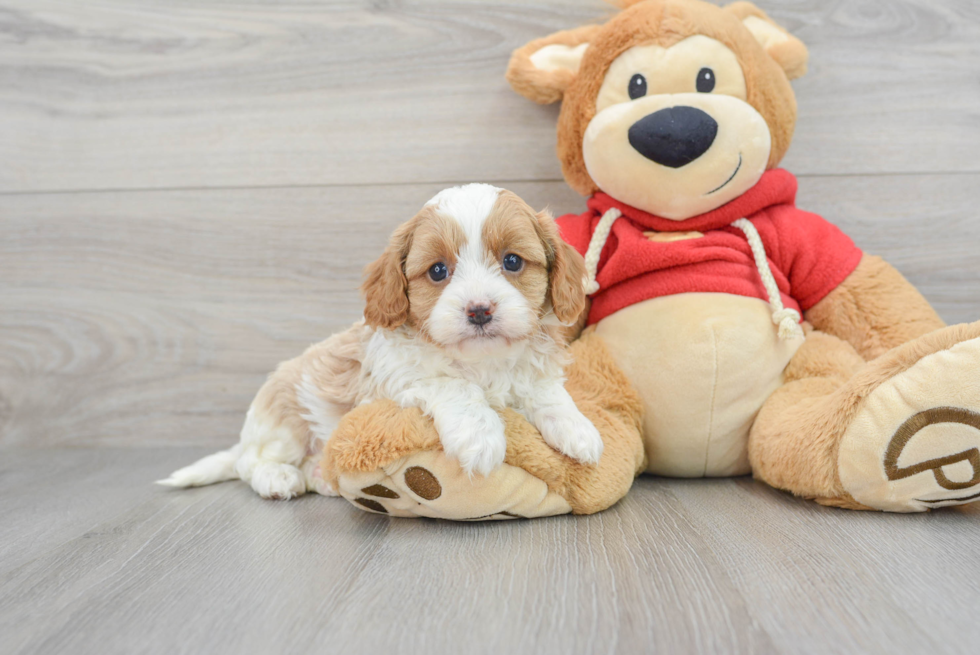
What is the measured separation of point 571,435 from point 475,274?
343 millimetres

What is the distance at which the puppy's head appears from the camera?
1.14 meters

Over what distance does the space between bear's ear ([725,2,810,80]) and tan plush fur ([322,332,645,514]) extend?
2.87ft

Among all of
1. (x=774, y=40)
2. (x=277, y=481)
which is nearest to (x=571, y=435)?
(x=277, y=481)

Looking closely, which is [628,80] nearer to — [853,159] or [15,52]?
[853,159]

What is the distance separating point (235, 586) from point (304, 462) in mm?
551

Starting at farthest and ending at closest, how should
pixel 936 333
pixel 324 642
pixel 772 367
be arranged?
pixel 772 367 → pixel 936 333 → pixel 324 642

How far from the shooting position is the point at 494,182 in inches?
74.0

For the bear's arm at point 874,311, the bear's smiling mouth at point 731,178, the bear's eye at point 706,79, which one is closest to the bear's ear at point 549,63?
the bear's eye at point 706,79

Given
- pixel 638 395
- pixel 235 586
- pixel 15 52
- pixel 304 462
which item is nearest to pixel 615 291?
pixel 638 395

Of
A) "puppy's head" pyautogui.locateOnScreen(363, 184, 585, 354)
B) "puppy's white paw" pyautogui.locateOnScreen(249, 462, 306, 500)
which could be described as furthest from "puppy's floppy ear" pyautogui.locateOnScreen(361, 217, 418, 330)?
"puppy's white paw" pyautogui.locateOnScreen(249, 462, 306, 500)

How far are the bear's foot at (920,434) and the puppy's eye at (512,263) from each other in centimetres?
66

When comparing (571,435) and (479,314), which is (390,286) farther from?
(571,435)

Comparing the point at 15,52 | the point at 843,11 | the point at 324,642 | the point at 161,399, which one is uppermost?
the point at 843,11

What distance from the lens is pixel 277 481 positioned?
1497 mm
